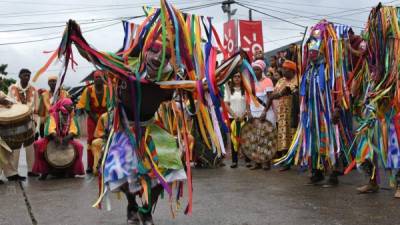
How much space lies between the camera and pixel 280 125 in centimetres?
916

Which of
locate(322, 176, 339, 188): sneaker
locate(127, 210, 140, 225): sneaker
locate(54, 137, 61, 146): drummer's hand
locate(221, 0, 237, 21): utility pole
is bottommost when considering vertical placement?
locate(322, 176, 339, 188): sneaker

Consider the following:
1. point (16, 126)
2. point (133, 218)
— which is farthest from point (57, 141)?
point (133, 218)

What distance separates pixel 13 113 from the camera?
8297mm

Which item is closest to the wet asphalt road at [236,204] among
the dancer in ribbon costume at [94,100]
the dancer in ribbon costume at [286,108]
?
the dancer in ribbon costume at [286,108]

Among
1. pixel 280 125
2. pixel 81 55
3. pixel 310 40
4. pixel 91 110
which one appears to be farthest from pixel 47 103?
pixel 81 55

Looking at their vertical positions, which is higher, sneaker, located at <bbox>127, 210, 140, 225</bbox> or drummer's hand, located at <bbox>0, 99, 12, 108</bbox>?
drummer's hand, located at <bbox>0, 99, 12, 108</bbox>

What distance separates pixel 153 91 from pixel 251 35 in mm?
12239

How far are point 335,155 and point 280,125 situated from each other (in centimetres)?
217

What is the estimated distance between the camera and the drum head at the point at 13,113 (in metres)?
8.21

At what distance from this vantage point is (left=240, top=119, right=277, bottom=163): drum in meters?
8.98

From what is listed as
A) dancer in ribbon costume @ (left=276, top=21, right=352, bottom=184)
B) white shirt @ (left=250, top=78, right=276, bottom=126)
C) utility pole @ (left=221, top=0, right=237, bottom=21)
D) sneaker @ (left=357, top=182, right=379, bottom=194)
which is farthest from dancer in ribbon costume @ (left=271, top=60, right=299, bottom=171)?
utility pole @ (left=221, top=0, right=237, bottom=21)

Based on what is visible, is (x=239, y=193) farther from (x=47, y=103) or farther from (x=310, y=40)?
(x=47, y=103)

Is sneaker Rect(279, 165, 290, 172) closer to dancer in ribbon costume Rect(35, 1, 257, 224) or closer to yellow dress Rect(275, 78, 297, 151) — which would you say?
yellow dress Rect(275, 78, 297, 151)

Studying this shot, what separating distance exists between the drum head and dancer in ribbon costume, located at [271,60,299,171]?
3850 millimetres
